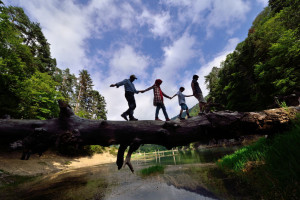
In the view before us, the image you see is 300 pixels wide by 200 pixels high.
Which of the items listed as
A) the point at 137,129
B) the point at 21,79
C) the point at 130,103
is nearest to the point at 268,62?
the point at 130,103

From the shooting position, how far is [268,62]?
12.3 metres

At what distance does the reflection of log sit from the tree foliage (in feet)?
30.1

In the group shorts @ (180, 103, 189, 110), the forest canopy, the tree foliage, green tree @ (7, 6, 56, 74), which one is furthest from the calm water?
green tree @ (7, 6, 56, 74)

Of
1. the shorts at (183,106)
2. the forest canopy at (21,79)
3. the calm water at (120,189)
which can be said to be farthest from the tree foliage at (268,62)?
the forest canopy at (21,79)

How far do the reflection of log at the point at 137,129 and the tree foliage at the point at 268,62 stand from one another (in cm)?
917

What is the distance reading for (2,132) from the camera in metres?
2.00

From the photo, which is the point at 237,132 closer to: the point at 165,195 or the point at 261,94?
the point at 165,195

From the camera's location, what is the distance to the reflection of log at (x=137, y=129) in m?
2.07

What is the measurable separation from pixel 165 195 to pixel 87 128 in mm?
2467

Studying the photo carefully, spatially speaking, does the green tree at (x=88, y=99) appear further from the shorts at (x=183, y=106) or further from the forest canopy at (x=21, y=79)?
the shorts at (x=183, y=106)

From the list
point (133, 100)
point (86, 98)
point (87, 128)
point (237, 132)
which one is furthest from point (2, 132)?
point (86, 98)

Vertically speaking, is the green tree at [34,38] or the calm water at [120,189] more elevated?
the green tree at [34,38]

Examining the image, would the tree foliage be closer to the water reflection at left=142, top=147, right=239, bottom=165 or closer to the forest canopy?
the water reflection at left=142, top=147, right=239, bottom=165

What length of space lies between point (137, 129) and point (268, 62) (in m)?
15.8
